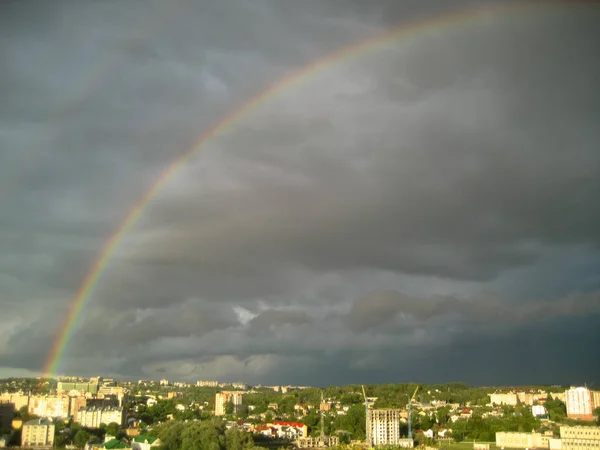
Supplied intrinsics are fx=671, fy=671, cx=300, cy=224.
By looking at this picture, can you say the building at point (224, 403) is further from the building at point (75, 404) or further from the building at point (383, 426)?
the building at point (383, 426)

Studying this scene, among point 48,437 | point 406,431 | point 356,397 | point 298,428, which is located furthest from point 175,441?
point 356,397

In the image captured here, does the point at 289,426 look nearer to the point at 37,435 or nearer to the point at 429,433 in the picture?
the point at 429,433

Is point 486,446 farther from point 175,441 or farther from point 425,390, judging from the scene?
point 425,390

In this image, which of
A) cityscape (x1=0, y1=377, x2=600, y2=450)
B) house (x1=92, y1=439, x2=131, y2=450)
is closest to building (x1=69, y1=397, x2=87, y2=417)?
cityscape (x1=0, y1=377, x2=600, y2=450)

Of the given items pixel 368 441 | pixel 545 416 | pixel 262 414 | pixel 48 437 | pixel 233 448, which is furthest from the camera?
pixel 262 414

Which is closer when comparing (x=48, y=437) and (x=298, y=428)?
(x=48, y=437)

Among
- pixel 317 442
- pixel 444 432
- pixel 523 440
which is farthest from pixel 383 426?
pixel 523 440
